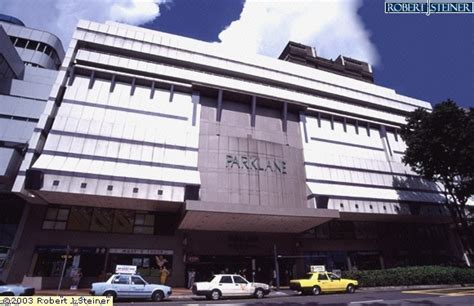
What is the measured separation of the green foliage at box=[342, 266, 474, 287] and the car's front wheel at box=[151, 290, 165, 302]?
49.7 ft

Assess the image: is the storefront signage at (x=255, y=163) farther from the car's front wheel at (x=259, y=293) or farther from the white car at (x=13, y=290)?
the white car at (x=13, y=290)

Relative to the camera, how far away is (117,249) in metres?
24.0

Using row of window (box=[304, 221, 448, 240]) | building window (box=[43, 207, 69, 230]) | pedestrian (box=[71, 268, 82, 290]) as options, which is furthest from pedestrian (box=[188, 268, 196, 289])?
row of window (box=[304, 221, 448, 240])

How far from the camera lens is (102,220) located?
969 inches

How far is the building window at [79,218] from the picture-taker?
23781mm

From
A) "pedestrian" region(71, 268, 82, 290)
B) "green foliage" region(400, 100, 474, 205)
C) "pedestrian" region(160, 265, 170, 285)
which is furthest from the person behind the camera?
"green foliage" region(400, 100, 474, 205)

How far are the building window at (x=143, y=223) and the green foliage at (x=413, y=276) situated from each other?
1750 cm

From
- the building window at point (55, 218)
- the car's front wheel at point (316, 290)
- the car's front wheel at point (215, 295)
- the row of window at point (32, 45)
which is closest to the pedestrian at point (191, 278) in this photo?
the car's front wheel at point (215, 295)

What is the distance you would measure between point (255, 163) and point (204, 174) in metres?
5.28

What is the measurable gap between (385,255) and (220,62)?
30.4 meters

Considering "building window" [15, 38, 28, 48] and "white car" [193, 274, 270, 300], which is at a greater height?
"building window" [15, 38, 28, 48]

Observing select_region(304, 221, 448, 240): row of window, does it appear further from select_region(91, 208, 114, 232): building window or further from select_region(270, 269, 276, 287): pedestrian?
select_region(91, 208, 114, 232): building window

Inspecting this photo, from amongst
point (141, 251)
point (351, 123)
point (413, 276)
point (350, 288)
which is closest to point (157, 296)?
point (141, 251)

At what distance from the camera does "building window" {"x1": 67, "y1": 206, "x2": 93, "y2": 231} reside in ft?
78.0
